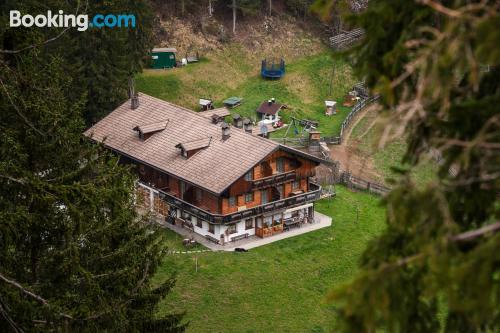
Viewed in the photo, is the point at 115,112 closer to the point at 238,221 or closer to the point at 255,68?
the point at 238,221

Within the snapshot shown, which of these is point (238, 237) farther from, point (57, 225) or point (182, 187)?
point (57, 225)

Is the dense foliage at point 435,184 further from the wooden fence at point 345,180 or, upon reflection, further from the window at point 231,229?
the wooden fence at point 345,180

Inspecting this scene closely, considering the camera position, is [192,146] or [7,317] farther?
[192,146]

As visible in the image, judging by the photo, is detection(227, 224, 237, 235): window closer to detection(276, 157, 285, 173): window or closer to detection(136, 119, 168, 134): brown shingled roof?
detection(276, 157, 285, 173): window

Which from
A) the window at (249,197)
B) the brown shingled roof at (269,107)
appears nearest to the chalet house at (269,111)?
the brown shingled roof at (269,107)

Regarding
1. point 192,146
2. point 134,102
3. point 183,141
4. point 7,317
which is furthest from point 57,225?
point 134,102

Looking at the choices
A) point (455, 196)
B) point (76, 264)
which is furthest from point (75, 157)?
point (455, 196)

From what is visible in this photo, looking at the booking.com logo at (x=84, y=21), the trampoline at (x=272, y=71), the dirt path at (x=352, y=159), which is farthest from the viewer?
the trampoline at (x=272, y=71)
